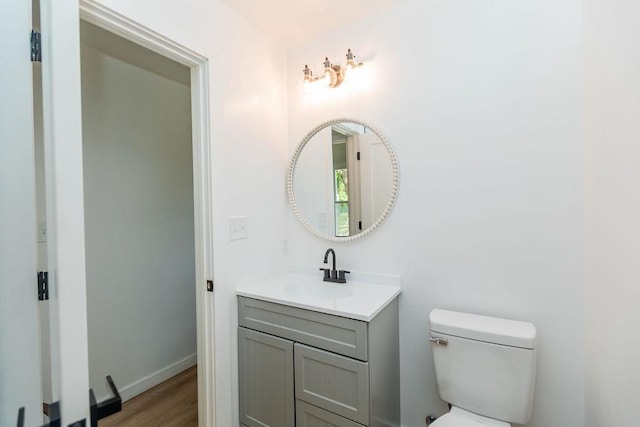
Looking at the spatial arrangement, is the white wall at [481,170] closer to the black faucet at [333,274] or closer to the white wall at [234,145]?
the black faucet at [333,274]

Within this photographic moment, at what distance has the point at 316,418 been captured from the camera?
4.69ft

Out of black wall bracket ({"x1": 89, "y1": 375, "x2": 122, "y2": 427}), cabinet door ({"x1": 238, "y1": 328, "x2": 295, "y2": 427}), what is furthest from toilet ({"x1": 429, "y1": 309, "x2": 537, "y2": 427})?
black wall bracket ({"x1": 89, "y1": 375, "x2": 122, "y2": 427})

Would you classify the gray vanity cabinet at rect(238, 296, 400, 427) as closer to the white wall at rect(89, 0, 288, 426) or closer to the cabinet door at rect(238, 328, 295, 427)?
the cabinet door at rect(238, 328, 295, 427)

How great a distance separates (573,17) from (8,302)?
7.29 feet

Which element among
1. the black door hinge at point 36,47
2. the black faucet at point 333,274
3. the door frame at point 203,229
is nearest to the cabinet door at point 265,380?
the door frame at point 203,229

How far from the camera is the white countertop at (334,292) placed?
4.60 ft

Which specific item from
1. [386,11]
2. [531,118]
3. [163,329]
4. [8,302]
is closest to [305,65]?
[386,11]

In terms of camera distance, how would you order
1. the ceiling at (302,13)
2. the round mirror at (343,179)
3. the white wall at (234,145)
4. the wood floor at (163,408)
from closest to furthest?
the white wall at (234,145), the ceiling at (302,13), the round mirror at (343,179), the wood floor at (163,408)

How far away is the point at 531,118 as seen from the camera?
141 cm

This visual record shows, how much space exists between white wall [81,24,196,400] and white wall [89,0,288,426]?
2.37ft

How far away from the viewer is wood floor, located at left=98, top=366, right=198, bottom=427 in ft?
6.23

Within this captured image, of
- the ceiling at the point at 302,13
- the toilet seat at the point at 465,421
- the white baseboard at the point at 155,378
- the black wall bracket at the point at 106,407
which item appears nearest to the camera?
the black wall bracket at the point at 106,407

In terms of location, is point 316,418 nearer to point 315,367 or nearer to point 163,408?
point 315,367

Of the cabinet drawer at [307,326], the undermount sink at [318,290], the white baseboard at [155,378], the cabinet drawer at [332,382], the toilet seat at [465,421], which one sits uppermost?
the undermount sink at [318,290]
